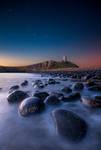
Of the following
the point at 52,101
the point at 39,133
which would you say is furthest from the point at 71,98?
the point at 39,133

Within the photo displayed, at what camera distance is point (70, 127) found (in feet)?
9.70

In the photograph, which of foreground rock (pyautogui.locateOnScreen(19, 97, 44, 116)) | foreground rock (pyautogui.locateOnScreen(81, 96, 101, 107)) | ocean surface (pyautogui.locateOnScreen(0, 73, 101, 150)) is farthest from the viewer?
foreground rock (pyautogui.locateOnScreen(81, 96, 101, 107))

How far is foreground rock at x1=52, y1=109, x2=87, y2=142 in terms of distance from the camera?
284 cm

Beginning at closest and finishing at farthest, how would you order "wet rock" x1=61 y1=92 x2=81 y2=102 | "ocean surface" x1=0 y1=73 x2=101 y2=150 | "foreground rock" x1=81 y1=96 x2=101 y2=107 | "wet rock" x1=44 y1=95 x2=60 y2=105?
"ocean surface" x1=0 y1=73 x2=101 y2=150
"foreground rock" x1=81 y1=96 x2=101 y2=107
"wet rock" x1=44 y1=95 x2=60 y2=105
"wet rock" x1=61 y1=92 x2=81 y2=102

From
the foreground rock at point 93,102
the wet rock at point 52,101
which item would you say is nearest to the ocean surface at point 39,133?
the foreground rock at point 93,102

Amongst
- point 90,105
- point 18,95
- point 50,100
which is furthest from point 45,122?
point 18,95

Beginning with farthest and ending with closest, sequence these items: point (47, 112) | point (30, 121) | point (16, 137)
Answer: point (47, 112), point (30, 121), point (16, 137)

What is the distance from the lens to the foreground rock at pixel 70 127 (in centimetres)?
284

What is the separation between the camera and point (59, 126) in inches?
124

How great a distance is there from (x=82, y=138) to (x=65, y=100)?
8.51 feet

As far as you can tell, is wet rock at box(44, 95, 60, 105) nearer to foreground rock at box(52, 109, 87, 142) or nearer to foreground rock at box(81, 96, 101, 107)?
foreground rock at box(81, 96, 101, 107)

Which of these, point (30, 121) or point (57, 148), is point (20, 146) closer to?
point (57, 148)

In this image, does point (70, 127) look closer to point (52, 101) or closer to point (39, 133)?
point (39, 133)

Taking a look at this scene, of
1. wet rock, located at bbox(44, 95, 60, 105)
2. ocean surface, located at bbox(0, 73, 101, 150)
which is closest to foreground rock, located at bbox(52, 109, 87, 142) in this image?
ocean surface, located at bbox(0, 73, 101, 150)
